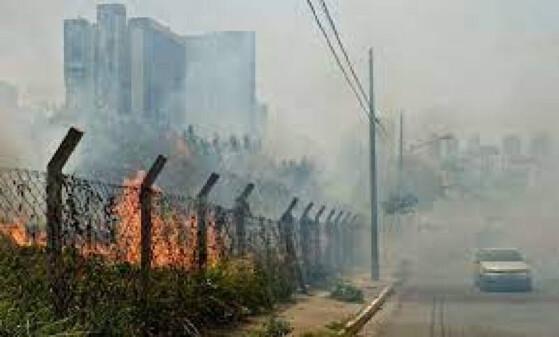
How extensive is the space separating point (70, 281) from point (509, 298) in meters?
19.6

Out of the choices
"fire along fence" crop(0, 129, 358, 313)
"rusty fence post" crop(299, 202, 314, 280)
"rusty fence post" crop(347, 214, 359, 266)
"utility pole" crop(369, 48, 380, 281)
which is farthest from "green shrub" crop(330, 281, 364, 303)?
"rusty fence post" crop(347, 214, 359, 266)

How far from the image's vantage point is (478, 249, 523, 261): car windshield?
33.3 meters

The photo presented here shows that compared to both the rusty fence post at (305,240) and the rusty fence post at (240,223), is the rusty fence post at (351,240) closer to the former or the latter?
the rusty fence post at (305,240)

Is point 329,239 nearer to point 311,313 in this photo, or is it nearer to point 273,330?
point 311,313

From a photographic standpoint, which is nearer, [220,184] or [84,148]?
[84,148]

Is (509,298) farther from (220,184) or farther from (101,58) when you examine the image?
(101,58)

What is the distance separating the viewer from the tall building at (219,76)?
44.8 m

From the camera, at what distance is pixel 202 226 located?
1617 centimetres

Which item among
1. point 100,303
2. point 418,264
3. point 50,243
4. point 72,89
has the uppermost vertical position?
point 72,89

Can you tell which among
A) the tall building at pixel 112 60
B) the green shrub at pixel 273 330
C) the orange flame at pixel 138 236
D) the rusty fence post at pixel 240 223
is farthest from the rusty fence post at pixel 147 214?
the tall building at pixel 112 60

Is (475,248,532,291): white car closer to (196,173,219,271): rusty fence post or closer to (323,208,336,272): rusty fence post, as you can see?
(323,208,336,272): rusty fence post

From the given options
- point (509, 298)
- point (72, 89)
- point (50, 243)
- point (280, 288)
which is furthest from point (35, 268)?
point (72, 89)

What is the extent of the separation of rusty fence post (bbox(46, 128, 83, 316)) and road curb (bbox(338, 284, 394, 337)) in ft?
20.5

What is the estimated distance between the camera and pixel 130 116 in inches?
1658
